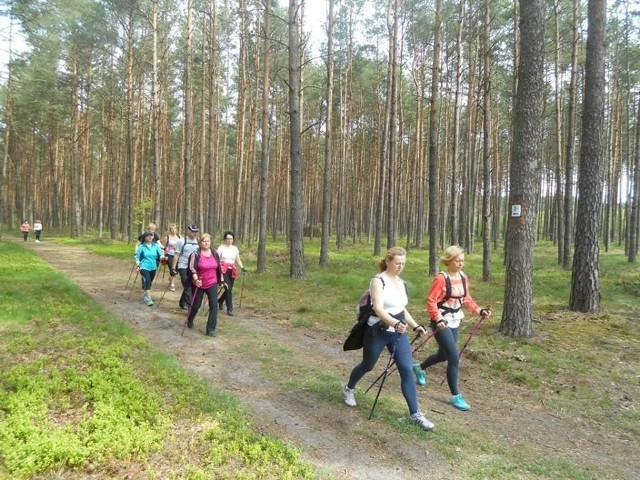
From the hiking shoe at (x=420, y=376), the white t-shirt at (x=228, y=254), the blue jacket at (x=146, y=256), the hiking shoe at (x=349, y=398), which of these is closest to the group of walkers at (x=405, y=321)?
the hiking shoe at (x=349, y=398)

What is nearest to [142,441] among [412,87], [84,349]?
[84,349]

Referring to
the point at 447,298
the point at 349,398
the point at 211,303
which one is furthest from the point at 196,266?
the point at 447,298

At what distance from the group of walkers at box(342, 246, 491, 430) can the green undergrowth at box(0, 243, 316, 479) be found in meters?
1.40

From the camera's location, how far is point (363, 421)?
4773 millimetres

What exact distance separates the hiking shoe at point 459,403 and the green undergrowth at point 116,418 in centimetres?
241

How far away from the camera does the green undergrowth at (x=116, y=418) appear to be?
3.58m

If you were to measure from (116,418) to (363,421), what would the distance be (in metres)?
2.53

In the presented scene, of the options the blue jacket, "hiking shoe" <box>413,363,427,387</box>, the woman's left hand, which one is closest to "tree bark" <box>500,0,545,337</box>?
"hiking shoe" <box>413,363,427,387</box>

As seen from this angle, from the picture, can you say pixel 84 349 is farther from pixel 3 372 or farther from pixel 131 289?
pixel 131 289

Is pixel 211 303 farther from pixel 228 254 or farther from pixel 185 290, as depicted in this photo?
pixel 185 290

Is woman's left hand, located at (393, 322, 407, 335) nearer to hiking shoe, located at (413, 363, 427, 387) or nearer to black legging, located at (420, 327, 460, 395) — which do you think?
black legging, located at (420, 327, 460, 395)

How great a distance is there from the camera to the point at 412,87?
3391cm

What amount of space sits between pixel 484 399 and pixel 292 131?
10.6 metres

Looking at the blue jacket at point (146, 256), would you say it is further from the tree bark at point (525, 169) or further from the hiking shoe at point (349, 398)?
the tree bark at point (525, 169)
